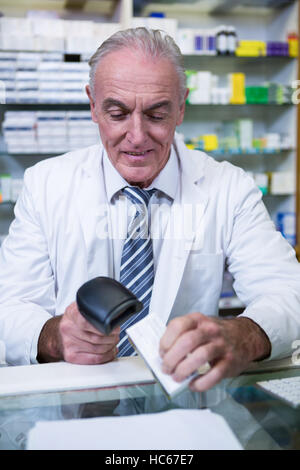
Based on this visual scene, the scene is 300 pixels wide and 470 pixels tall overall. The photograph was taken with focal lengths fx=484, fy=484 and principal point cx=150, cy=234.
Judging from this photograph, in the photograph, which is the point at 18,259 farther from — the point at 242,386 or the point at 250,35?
the point at 250,35

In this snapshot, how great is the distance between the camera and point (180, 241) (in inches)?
59.4

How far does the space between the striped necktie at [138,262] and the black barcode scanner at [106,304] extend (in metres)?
0.53

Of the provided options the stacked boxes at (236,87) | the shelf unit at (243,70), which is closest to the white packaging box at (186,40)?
the shelf unit at (243,70)

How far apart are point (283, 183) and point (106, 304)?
2.91 metres

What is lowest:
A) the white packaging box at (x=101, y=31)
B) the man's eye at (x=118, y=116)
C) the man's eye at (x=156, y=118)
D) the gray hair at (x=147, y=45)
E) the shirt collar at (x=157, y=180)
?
the shirt collar at (x=157, y=180)

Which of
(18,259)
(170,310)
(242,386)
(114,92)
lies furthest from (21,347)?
(114,92)

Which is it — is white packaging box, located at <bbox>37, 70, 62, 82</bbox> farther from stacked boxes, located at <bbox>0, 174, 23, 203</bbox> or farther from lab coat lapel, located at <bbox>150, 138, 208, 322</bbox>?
lab coat lapel, located at <bbox>150, 138, 208, 322</bbox>

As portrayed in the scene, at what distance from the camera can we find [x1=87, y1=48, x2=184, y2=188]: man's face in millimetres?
1330

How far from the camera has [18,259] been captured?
142 centimetres

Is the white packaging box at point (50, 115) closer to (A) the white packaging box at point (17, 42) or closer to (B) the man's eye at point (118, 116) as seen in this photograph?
(A) the white packaging box at point (17, 42)

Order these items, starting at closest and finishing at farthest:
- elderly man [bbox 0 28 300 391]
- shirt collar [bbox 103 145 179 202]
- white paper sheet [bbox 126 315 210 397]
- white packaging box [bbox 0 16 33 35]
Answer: white paper sheet [bbox 126 315 210 397], elderly man [bbox 0 28 300 391], shirt collar [bbox 103 145 179 202], white packaging box [bbox 0 16 33 35]

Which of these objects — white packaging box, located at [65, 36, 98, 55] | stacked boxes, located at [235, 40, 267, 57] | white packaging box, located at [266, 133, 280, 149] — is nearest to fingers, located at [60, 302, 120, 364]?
white packaging box, located at [65, 36, 98, 55]

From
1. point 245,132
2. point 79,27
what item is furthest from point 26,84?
point 245,132

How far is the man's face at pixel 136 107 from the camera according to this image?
4.36 ft
